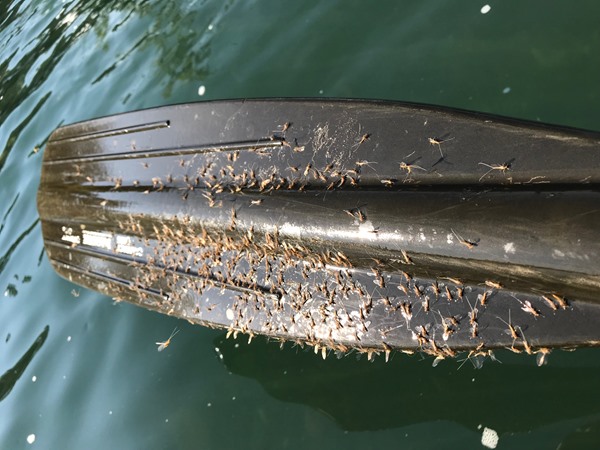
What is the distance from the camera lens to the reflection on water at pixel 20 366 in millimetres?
4684

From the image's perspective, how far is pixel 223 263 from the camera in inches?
134

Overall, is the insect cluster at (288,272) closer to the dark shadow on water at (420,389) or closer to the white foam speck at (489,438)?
the dark shadow on water at (420,389)

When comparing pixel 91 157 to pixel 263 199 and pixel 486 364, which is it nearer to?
pixel 263 199

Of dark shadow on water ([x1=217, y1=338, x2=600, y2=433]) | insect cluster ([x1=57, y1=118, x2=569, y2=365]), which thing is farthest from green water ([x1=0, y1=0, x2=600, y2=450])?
insect cluster ([x1=57, y1=118, x2=569, y2=365])

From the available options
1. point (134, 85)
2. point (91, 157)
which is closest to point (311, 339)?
point (91, 157)

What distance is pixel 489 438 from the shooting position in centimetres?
272

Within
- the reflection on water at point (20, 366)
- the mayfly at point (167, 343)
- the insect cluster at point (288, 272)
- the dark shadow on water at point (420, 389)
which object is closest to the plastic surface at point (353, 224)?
the insect cluster at point (288, 272)

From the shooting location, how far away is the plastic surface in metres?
2.24

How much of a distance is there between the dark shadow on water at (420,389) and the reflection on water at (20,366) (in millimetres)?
1923

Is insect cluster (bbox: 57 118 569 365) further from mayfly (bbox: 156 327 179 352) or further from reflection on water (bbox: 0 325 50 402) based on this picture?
reflection on water (bbox: 0 325 50 402)

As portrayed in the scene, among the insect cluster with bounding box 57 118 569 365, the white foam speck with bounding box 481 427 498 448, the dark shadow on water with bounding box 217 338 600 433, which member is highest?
the insect cluster with bounding box 57 118 569 365

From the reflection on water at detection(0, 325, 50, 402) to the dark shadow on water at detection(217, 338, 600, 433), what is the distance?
1.92m

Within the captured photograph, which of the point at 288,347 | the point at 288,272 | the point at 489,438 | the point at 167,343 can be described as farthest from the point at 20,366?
the point at 489,438

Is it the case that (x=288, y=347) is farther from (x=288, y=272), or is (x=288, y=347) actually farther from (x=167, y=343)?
(x=167, y=343)
